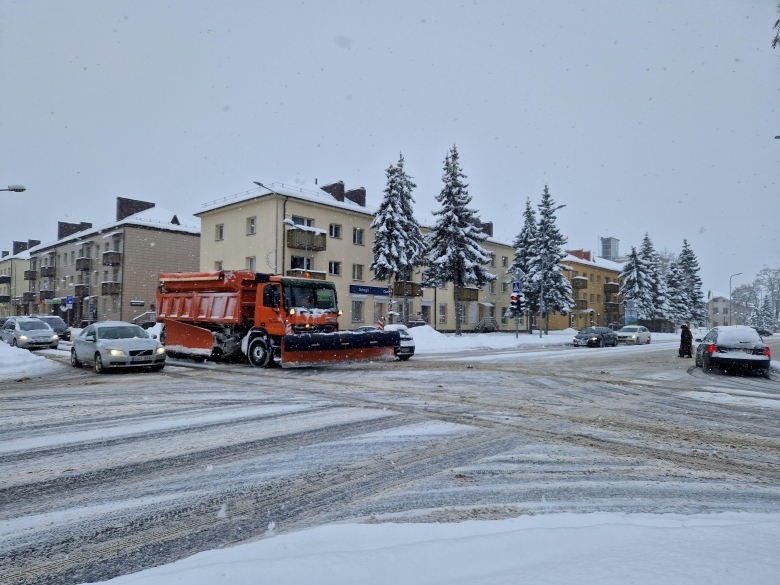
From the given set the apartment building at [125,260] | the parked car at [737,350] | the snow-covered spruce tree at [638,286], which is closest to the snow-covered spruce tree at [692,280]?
the snow-covered spruce tree at [638,286]

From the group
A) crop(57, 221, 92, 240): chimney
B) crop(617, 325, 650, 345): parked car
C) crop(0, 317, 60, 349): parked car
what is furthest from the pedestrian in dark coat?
crop(57, 221, 92, 240): chimney

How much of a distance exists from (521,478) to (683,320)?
272 ft

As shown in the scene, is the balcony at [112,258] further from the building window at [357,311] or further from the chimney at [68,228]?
the building window at [357,311]

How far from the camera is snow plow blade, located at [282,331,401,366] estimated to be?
15.7 meters

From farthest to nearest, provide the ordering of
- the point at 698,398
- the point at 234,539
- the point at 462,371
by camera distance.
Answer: the point at 462,371, the point at 698,398, the point at 234,539

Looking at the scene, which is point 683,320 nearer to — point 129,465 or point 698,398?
point 698,398

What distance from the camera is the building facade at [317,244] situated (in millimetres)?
39969

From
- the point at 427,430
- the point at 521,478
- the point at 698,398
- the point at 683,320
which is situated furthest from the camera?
the point at 683,320

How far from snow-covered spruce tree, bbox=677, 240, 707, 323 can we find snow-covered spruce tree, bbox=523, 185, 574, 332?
37131 mm

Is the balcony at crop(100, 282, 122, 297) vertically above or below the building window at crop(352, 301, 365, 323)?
above

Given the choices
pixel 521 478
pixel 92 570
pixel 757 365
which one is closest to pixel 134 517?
pixel 92 570

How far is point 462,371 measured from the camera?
51.7ft

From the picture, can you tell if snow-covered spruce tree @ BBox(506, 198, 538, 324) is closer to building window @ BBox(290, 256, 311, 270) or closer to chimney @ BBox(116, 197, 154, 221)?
building window @ BBox(290, 256, 311, 270)

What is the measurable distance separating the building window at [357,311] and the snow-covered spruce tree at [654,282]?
43619 millimetres
